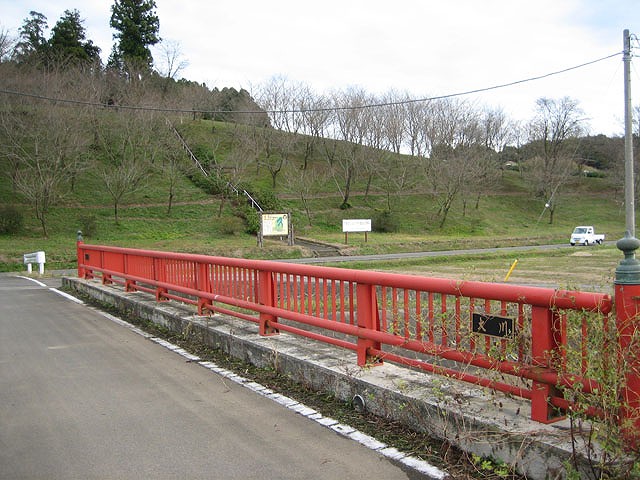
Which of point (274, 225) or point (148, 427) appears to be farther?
point (274, 225)

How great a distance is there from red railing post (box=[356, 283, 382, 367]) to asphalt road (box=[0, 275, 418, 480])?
875 millimetres

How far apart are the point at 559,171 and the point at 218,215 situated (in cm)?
4246

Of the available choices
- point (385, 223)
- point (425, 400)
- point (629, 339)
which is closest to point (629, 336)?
point (629, 339)

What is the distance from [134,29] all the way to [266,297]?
232 ft

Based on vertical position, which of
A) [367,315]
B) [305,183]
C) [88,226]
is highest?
[305,183]

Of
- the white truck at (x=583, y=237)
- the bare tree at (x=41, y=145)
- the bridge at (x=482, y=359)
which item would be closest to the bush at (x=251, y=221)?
the bare tree at (x=41, y=145)

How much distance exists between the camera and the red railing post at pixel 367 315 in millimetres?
5125

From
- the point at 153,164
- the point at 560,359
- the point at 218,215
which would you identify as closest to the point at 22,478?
the point at 560,359

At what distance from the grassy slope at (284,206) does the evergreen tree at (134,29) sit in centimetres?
1438

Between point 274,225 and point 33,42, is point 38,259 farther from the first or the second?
point 33,42

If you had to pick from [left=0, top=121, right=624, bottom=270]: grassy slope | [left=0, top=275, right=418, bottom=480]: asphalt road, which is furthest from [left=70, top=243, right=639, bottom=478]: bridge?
[left=0, top=121, right=624, bottom=270]: grassy slope

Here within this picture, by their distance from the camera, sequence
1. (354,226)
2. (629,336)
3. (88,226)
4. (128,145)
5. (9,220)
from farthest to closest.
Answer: (128,145) < (354,226) < (88,226) < (9,220) < (629,336)

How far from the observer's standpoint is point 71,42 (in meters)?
65.9

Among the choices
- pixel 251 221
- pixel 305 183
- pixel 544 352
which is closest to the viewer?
pixel 544 352
